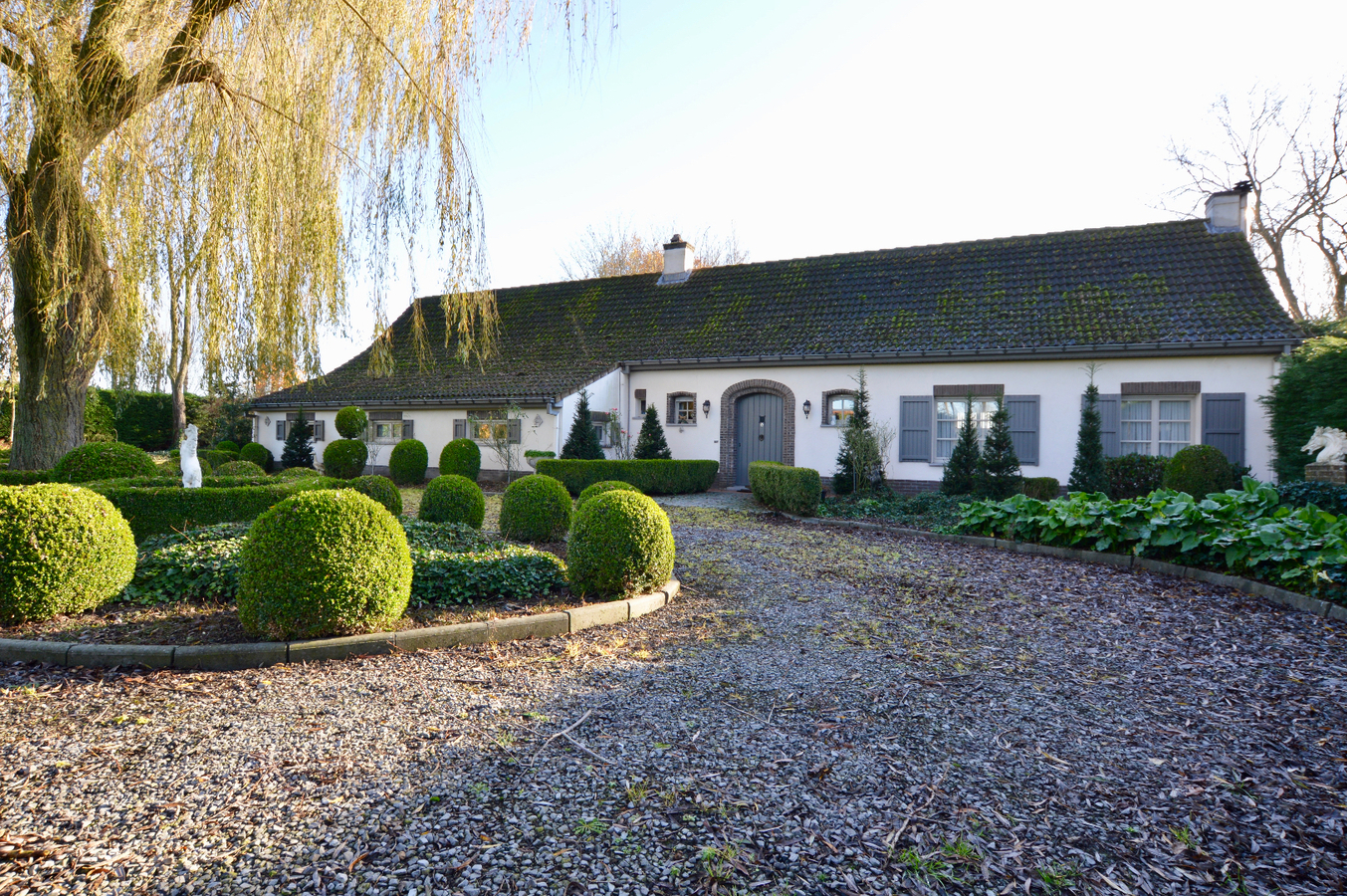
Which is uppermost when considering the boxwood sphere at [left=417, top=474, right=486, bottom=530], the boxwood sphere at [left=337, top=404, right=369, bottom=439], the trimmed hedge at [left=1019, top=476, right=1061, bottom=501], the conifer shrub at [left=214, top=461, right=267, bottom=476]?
the boxwood sphere at [left=337, top=404, right=369, bottom=439]

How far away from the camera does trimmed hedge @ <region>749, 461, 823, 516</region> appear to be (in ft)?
38.3

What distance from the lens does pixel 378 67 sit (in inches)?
190

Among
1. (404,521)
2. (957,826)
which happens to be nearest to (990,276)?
(404,521)

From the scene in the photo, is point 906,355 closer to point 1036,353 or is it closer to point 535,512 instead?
point 1036,353

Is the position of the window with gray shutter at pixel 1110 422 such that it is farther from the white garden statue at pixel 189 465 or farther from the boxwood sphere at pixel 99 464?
the boxwood sphere at pixel 99 464

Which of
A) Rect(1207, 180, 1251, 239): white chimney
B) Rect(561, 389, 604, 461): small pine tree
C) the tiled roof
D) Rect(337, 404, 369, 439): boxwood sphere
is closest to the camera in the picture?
the tiled roof

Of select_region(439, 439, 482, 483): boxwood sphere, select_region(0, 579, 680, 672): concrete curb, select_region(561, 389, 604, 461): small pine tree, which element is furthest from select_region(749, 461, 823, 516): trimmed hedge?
select_region(0, 579, 680, 672): concrete curb

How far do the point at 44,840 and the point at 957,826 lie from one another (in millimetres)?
3029

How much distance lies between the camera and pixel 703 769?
2.91m

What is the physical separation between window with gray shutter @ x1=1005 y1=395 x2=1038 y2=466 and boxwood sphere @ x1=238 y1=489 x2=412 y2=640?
41.7ft

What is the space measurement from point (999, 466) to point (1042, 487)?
1075 mm

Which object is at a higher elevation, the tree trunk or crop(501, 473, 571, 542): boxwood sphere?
the tree trunk

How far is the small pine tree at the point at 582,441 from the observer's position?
53.6 feet

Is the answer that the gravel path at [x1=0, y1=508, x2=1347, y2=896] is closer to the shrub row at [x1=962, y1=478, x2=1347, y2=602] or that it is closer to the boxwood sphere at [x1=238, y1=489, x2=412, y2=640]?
the boxwood sphere at [x1=238, y1=489, x2=412, y2=640]
